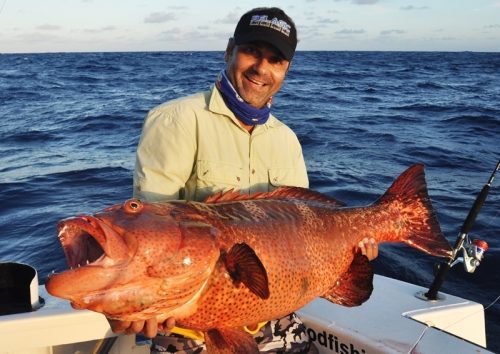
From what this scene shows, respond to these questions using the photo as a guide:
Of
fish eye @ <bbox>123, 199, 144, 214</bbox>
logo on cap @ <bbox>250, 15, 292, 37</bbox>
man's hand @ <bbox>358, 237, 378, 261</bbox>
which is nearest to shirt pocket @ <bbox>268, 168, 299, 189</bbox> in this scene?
man's hand @ <bbox>358, 237, 378, 261</bbox>

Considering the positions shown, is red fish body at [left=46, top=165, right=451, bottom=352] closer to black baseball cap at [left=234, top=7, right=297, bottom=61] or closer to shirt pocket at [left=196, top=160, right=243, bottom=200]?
shirt pocket at [left=196, top=160, right=243, bottom=200]

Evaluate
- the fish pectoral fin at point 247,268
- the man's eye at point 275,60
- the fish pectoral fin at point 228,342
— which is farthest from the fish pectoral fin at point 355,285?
the man's eye at point 275,60

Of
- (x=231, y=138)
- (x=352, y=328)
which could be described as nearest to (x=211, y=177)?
(x=231, y=138)

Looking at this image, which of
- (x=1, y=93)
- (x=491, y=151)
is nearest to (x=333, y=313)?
(x=491, y=151)

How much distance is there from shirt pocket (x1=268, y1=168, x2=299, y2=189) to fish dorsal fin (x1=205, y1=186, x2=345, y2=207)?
418 millimetres

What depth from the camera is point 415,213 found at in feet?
11.4

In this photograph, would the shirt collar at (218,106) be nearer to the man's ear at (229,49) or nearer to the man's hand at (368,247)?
the man's ear at (229,49)

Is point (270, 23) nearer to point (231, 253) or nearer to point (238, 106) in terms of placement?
point (238, 106)

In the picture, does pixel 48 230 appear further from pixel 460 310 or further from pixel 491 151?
pixel 491 151

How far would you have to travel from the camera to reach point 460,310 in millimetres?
3947

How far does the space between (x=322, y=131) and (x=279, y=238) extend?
45.8ft

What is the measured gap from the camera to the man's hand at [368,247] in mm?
3289

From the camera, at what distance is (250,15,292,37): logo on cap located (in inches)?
133

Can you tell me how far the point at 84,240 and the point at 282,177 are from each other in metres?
1.85
